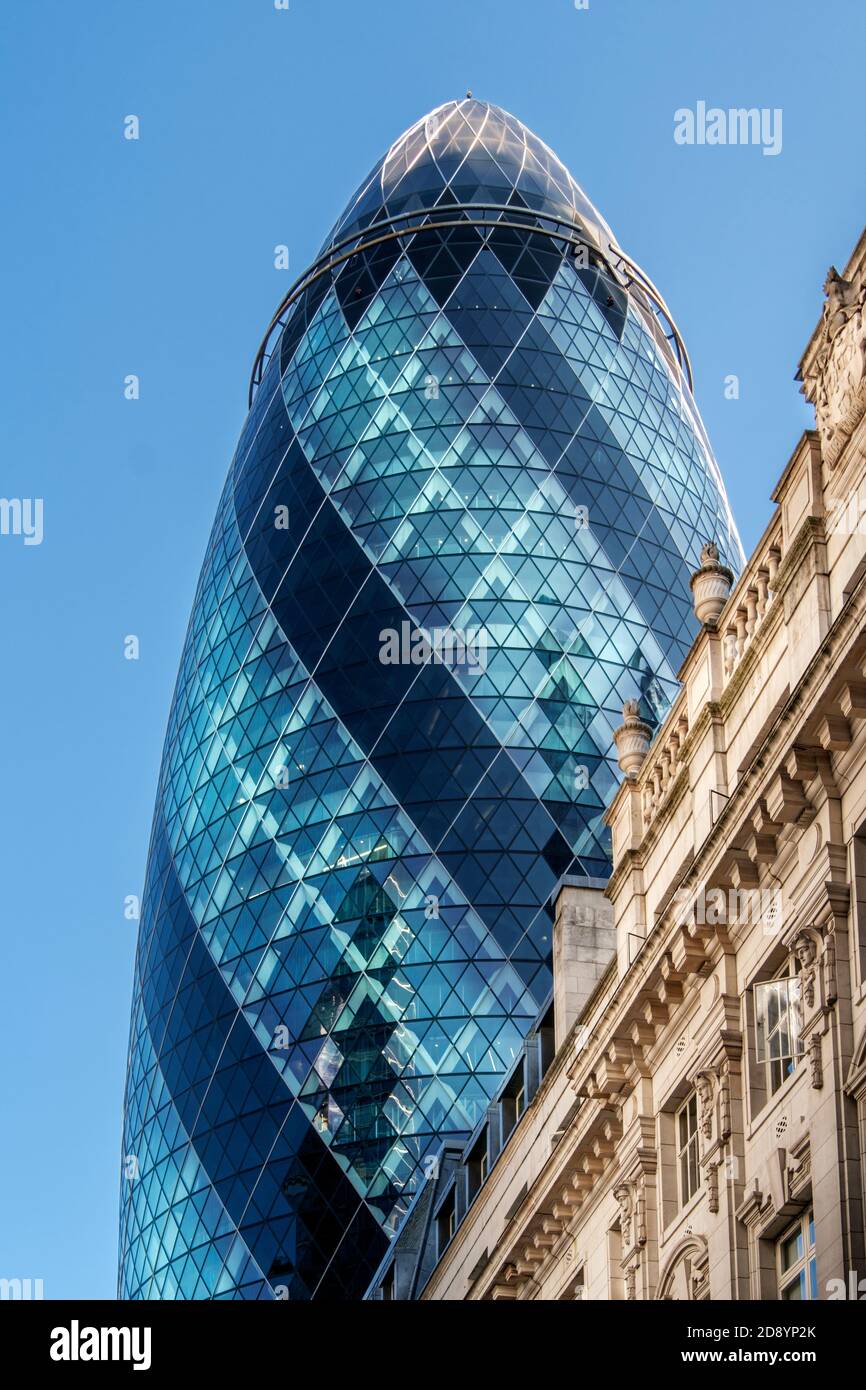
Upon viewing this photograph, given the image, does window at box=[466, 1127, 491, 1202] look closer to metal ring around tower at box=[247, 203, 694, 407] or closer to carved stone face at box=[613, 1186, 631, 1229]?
carved stone face at box=[613, 1186, 631, 1229]

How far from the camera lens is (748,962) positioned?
22734 millimetres

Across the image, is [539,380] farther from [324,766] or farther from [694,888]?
[694,888]

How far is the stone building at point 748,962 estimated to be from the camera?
2006 centimetres

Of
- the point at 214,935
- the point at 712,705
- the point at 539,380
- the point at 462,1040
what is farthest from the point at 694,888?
the point at 539,380

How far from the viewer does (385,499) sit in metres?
75.0

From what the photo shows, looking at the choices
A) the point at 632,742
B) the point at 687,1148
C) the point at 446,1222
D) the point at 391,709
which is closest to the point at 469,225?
the point at 391,709

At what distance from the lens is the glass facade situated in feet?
223

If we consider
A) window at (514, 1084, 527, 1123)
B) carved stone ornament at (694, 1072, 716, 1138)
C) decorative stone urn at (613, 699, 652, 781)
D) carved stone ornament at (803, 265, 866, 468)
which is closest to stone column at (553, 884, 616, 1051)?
window at (514, 1084, 527, 1123)

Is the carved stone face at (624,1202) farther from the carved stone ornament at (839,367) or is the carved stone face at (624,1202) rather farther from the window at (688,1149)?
the carved stone ornament at (839,367)

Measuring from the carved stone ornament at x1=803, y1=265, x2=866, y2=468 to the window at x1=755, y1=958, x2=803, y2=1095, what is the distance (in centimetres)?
468

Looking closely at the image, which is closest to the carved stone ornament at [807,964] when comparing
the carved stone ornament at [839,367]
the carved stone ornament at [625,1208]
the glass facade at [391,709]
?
the carved stone ornament at [839,367]
